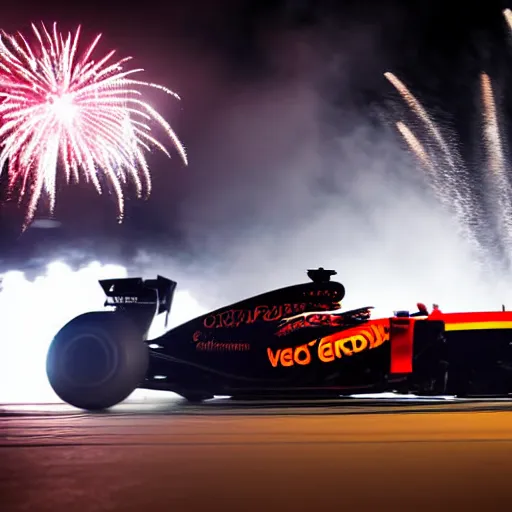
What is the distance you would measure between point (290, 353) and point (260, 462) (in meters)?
6.08

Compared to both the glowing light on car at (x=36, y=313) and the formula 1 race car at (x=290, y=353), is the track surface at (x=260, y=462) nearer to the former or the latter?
the formula 1 race car at (x=290, y=353)

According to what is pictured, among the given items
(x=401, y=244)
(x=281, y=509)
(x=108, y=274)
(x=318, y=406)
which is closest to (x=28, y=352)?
(x=108, y=274)

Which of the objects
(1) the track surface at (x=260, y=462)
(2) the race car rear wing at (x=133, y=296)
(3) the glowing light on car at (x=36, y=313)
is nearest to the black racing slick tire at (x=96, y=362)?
(2) the race car rear wing at (x=133, y=296)

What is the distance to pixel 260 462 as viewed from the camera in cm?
637

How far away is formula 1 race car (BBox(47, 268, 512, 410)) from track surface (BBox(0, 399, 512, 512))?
4.31ft

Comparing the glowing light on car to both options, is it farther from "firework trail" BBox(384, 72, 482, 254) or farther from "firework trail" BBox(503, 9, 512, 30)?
"firework trail" BBox(503, 9, 512, 30)

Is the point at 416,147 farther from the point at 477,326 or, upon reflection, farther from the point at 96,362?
the point at 96,362

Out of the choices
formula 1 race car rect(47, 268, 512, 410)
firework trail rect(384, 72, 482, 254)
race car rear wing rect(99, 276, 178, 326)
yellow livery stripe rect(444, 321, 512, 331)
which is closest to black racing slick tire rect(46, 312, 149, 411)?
formula 1 race car rect(47, 268, 512, 410)

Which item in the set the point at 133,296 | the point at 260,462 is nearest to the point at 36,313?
the point at 133,296

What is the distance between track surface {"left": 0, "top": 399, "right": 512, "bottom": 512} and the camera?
4.88 metres

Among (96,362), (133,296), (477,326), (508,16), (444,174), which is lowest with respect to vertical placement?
(96,362)

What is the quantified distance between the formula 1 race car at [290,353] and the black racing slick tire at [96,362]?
13 millimetres

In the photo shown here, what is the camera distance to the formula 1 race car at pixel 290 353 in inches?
476

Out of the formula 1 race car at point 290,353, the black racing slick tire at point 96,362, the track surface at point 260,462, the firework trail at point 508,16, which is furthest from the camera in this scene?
the firework trail at point 508,16
